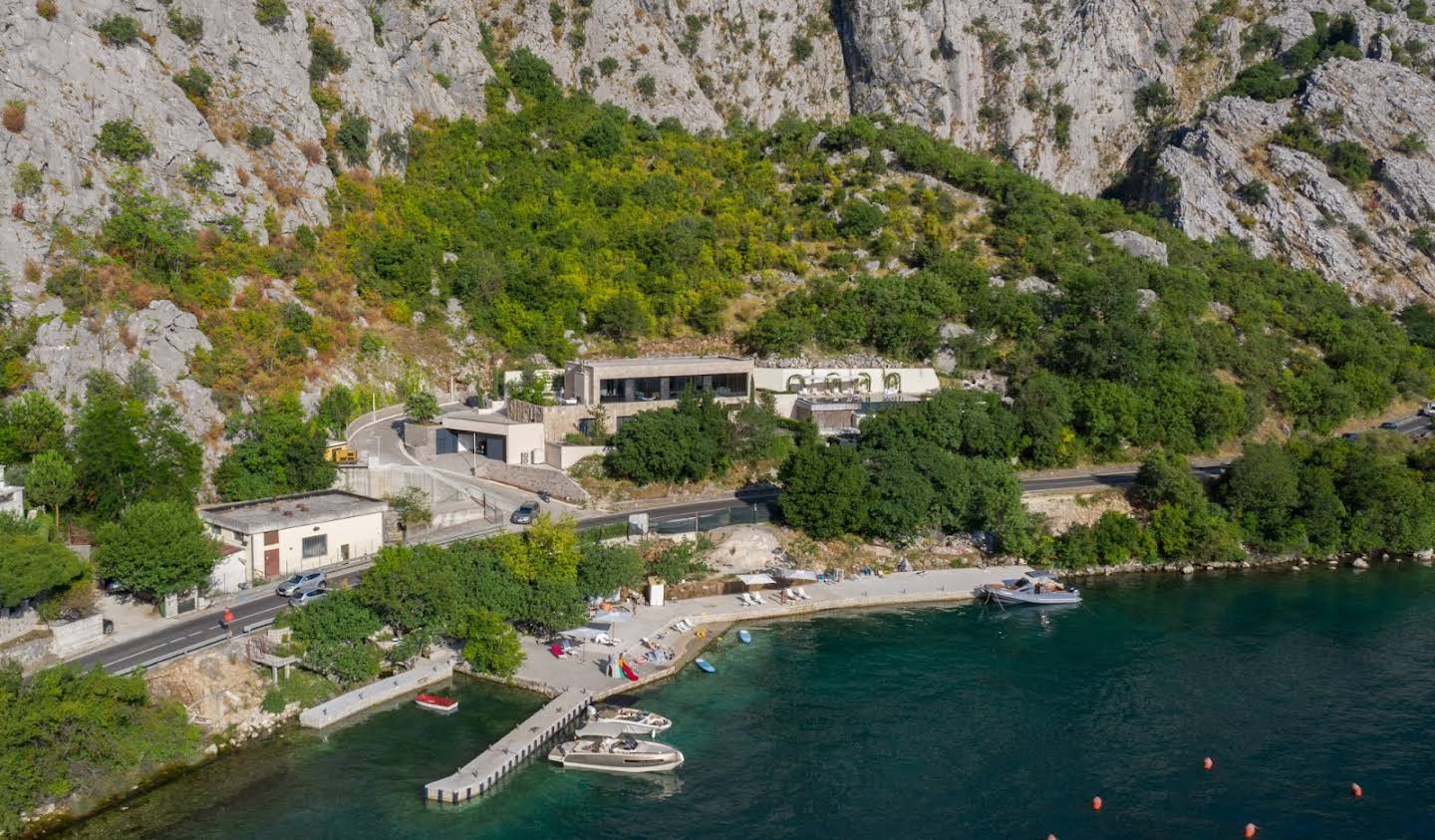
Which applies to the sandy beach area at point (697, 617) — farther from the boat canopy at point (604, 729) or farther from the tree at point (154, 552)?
the tree at point (154, 552)

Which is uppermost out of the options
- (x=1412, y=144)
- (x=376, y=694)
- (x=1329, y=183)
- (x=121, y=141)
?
(x=1412, y=144)

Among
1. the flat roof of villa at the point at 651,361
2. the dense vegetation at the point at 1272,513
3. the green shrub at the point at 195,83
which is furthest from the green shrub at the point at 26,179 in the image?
the dense vegetation at the point at 1272,513

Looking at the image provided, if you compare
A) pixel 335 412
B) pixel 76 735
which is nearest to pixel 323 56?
pixel 335 412

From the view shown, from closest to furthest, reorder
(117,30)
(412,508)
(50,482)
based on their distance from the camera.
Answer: (50,482), (412,508), (117,30)

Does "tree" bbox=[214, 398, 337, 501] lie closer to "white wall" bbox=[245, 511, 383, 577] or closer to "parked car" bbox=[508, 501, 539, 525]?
"white wall" bbox=[245, 511, 383, 577]

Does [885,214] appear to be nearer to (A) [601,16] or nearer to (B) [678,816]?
(A) [601,16]

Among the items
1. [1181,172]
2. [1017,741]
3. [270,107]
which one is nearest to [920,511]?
[1017,741]

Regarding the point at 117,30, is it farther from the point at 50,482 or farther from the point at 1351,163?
the point at 1351,163
